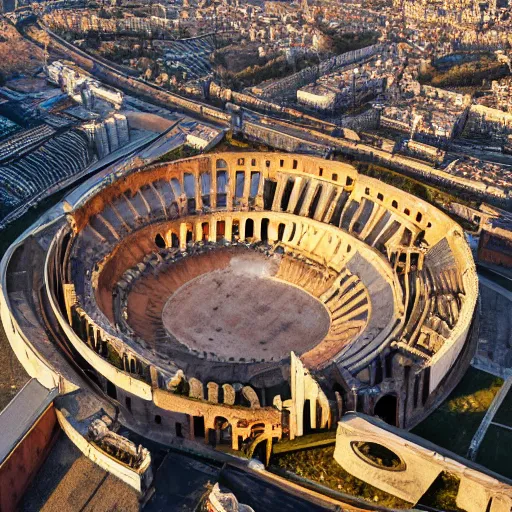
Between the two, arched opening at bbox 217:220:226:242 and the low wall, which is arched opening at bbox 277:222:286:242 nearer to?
arched opening at bbox 217:220:226:242

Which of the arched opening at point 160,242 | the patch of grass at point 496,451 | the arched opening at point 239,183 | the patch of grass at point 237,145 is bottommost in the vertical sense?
the patch of grass at point 237,145

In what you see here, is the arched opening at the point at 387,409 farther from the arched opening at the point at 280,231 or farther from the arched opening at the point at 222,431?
the arched opening at the point at 280,231

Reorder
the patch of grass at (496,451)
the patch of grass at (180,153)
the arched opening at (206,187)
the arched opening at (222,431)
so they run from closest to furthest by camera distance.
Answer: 1. the patch of grass at (496,451)
2. the arched opening at (222,431)
3. the arched opening at (206,187)
4. the patch of grass at (180,153)

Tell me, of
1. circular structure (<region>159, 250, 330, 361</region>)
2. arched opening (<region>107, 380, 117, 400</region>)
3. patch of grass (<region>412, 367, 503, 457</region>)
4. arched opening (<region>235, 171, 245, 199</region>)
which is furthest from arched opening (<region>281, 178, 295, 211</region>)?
arched opening (<region>107, 380, 117, 400</region>)

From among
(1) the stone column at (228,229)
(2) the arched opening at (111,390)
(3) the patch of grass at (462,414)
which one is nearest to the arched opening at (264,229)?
(1) the stone column at (228,229)

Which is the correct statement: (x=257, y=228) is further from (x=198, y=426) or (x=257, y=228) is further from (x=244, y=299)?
(x=198, y=426)

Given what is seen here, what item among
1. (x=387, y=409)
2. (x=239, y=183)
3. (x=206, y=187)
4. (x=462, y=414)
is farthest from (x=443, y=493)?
(x=206, y=187)
